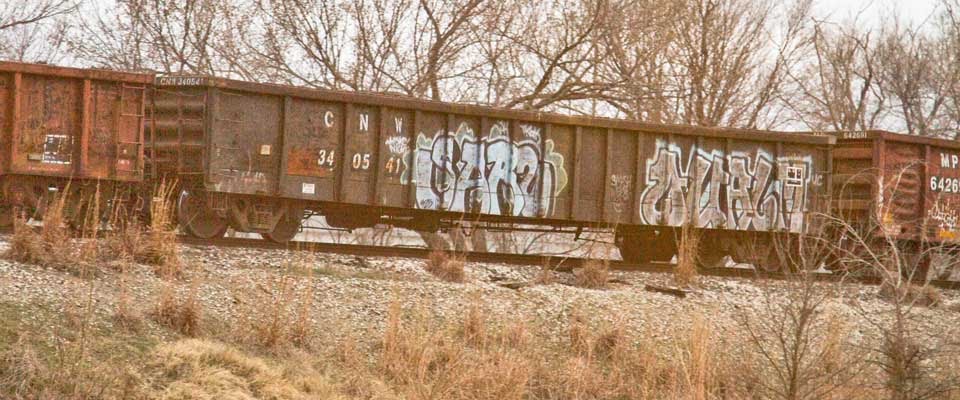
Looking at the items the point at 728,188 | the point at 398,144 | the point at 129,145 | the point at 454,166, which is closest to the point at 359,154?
the point at 398,144

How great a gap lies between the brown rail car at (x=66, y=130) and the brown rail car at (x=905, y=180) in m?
11.4

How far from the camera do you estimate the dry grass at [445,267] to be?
11938 millimetres

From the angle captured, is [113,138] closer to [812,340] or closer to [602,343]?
[602,343]

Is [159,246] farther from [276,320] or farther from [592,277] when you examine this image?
[592,277]

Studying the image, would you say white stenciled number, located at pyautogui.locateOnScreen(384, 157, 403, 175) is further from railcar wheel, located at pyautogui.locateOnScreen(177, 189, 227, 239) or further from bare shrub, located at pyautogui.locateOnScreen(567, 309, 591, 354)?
bare shrub, located at pyautogui.locateOnScreen(567, 309, 591, 354)

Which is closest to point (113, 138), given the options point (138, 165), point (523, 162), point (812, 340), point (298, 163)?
point (138, 165)

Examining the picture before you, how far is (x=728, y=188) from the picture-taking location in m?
16.9

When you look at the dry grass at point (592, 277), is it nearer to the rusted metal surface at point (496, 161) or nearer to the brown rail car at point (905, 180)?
the rusted metal surface at point (496, 161)

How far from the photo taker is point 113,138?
44.6 feet

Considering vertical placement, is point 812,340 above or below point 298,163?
below

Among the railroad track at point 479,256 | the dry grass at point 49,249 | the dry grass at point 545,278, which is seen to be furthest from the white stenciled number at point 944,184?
the dry grass at point 49,249

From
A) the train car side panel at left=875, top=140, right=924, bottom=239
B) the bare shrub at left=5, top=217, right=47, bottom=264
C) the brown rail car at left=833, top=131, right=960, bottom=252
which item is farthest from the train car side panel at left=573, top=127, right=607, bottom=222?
the bare shrub at left=5, top=217, right=47, bottom=264

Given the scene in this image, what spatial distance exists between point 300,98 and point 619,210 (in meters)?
5.25

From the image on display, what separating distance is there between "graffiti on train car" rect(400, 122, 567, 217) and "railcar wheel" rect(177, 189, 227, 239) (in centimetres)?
269
